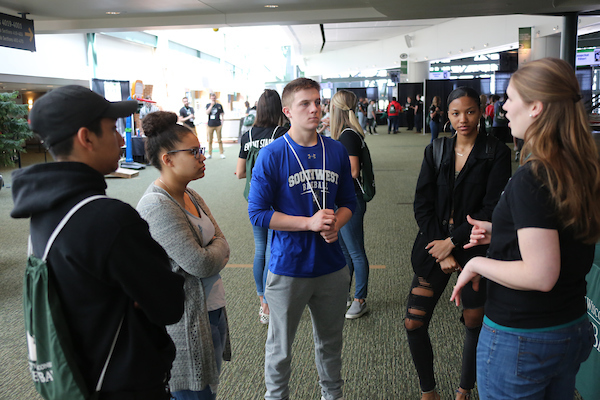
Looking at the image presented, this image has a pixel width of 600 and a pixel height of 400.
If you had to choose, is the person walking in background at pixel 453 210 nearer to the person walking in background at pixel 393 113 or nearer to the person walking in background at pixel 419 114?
the person walking in background at pixel 393 113

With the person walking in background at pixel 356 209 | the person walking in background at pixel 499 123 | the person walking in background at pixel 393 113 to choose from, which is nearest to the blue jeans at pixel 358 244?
the person walking in background at pixel 356 209

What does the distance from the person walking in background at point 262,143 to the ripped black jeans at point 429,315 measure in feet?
4.09

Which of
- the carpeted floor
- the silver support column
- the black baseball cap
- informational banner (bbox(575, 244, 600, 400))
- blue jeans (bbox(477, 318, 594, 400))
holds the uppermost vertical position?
the silver support column

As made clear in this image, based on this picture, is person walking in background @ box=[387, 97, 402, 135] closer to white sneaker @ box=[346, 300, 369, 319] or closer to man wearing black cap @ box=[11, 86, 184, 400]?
white sneaker @ box=[346, 300, 369, 319]

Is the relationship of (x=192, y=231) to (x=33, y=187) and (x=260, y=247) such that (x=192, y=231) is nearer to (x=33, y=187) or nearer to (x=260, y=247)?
(x=33, y=187)

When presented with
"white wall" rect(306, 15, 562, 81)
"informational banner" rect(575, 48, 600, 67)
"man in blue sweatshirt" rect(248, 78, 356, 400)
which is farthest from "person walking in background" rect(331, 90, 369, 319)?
"informational banner" rect(575, 48, 600, 67)

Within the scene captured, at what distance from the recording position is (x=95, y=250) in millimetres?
1039

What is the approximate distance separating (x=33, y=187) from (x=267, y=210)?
107 centimetres

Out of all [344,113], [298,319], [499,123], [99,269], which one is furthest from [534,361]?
[499,123]

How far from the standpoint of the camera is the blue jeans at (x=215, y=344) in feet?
5.53

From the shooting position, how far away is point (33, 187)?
106 cm

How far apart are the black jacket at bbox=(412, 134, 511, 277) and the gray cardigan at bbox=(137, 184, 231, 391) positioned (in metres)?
1.08

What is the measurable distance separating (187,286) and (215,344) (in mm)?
278

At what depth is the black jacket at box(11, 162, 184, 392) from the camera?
1.04 meters
